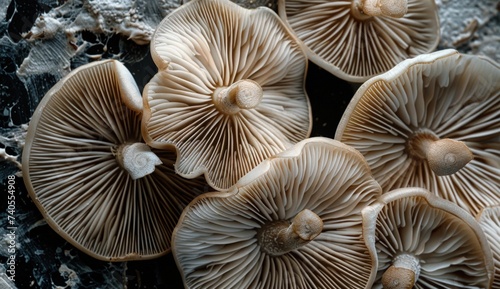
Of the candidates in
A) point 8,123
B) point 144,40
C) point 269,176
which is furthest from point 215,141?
point 8,123

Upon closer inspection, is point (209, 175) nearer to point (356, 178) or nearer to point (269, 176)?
point (269, 176)

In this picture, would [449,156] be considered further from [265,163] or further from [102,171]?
[102,171]

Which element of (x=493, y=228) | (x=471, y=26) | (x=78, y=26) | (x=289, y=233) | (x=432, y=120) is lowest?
(x=493, y=228)

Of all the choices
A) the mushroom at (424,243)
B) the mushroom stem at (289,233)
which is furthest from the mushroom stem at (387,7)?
the mushroom stem at (289,233)

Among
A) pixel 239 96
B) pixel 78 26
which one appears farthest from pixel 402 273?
pixel 78 26

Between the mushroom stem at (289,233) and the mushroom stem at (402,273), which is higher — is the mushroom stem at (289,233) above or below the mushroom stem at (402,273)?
above

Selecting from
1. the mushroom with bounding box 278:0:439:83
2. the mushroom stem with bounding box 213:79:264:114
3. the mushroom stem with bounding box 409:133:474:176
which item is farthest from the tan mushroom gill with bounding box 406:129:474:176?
the mushroom stem with bounding box 213:79:264:114

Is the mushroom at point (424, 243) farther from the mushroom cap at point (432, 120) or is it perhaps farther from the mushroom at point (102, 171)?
the mushroom at point (102, 171)
